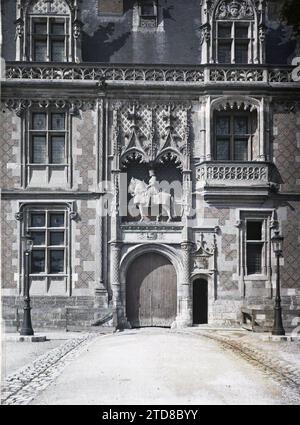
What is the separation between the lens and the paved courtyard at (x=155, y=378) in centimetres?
991

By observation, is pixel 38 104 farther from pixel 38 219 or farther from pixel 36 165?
pixel 38 219

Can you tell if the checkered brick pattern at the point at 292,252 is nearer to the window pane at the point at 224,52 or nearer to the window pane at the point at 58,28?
the window pane at the point at 224,52

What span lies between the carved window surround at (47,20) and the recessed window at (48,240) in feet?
16.2

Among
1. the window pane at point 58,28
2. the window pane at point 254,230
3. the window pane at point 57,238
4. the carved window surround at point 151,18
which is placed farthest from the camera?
the carved window surround at point 151,18

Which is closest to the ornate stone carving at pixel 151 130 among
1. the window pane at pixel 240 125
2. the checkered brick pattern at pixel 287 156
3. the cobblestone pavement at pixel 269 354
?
the window pane at pixel 240 125

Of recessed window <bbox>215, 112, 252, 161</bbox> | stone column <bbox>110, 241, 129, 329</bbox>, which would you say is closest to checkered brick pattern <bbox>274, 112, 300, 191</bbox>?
recessed window <bbox>215, 112, 252, 161</bbox>

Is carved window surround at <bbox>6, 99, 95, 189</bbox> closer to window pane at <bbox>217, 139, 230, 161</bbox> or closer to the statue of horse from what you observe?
the statue of horse

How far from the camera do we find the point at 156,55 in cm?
2102

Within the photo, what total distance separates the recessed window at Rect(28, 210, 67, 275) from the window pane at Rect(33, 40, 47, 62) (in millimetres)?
4838

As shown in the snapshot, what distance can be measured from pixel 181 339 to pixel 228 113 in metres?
7.82

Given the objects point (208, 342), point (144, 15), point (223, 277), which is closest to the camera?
point (208, 342)
